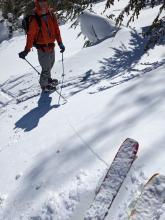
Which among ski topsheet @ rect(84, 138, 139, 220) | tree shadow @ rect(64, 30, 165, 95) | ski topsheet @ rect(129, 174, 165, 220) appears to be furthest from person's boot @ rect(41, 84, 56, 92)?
ski topsheet @ rect(129, 174, 165, 220)

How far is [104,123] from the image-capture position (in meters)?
5.68

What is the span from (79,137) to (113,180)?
1.40 m

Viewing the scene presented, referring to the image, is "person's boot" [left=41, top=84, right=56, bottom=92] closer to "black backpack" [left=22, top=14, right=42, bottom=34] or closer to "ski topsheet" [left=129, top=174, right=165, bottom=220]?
"black backpack" [left=22, top=14, right=42, bottom=34]

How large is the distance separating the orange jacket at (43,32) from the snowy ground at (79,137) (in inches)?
44.2

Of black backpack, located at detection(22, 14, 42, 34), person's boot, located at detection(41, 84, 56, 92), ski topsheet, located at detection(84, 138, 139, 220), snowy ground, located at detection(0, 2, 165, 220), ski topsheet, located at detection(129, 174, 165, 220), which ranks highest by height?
black backpack, located at detection(22, 14, 42, 34)

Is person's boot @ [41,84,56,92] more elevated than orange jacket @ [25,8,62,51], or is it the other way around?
orange jacket @ [25,8,62,51]

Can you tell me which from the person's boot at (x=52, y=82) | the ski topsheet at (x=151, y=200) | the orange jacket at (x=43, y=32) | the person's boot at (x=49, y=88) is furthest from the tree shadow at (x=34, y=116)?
the ski topsheet at (x=151, y=200)

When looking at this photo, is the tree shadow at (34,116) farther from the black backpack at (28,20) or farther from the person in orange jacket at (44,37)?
the black backpack at (28,20)

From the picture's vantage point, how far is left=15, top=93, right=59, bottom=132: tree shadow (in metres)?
7.12

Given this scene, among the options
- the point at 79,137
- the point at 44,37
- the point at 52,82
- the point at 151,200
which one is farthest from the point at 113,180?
the point at 52,82

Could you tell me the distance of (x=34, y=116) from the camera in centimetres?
747

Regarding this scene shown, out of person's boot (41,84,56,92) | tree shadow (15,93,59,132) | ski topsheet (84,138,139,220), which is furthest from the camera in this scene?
person's boot (41,84,56,92)

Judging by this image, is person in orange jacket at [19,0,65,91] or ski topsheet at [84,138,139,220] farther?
person in orange jacket at [19,0,65,91]

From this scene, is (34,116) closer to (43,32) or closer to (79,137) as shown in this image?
(43,32)
